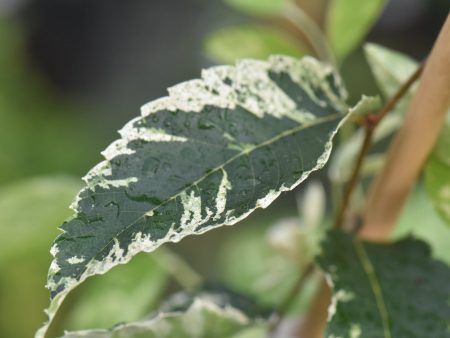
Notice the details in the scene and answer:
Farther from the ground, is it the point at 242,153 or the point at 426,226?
the point at 242,153

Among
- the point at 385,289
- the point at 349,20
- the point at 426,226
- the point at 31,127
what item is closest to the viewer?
the point at 385,289

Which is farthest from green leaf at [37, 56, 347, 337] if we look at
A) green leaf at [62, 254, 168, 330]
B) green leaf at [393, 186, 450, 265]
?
green leaf at [393, 186, 450, 265]

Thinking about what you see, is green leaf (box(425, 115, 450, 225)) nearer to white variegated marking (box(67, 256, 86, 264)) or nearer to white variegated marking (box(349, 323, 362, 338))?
white variegated marking (box(349, 323, 362, 338))

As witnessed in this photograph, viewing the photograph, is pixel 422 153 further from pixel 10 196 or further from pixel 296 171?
pixel 10 196

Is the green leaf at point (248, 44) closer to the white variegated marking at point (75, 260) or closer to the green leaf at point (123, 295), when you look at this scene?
the green leaf at point (123, 295)

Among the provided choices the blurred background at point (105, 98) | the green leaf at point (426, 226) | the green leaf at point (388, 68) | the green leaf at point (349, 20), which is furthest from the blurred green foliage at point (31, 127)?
the green leaf at point (388, 68)

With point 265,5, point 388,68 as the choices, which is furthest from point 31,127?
point 388,68

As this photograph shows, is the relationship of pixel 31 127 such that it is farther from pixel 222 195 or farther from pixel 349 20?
pixel 222 195
